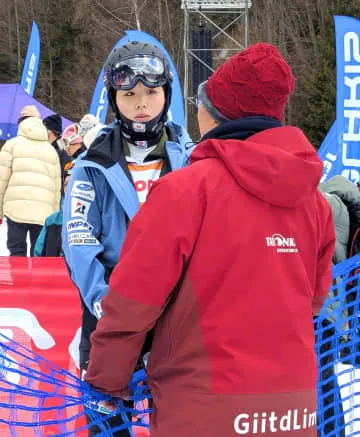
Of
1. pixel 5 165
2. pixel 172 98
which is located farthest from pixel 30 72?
pixel 5 165

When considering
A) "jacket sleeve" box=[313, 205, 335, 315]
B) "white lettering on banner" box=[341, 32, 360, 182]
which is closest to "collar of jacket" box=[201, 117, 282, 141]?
"jacket sleeve" box=[313, 205, 335, 315]

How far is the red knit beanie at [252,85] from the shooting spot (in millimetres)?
1624

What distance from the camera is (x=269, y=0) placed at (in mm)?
26641

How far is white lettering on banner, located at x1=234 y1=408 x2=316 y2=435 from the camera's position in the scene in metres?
1.54

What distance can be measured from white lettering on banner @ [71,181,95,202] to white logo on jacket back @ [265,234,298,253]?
0.76 metres

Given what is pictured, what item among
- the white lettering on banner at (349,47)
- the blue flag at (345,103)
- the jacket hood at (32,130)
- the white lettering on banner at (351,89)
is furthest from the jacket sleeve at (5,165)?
the white lettering on banner at (349,47)

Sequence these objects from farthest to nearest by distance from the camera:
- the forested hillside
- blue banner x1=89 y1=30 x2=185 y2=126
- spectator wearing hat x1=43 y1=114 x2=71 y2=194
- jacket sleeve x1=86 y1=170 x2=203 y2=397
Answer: the forested hillside, blue banner x1=89 y1=30 x2=185 y2=126, spectator wearing hat x1=43 y1=114 x2=71 y2=194, jacket sleeve x1=86 y1=170 x2=203 y2=397

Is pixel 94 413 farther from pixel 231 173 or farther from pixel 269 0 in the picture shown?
pixel 269 0

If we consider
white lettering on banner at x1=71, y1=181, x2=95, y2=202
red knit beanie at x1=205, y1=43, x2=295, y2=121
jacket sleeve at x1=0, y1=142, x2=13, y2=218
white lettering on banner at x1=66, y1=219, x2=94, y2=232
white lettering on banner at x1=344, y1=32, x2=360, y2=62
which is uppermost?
white lettering on banner at x1=344, y1=32, x2=360, y2=62

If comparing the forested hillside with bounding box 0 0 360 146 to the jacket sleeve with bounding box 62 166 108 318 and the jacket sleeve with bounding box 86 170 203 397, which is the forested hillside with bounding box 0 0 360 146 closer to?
the jacket sleeve with bounding box 62 166 108 318

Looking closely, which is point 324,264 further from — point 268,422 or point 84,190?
point 84,190

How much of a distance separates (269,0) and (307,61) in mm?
3027

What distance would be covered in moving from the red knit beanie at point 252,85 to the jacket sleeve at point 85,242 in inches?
25.5

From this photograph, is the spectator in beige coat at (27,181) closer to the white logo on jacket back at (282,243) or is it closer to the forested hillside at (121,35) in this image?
the white logo on jacket back at (282,243)
